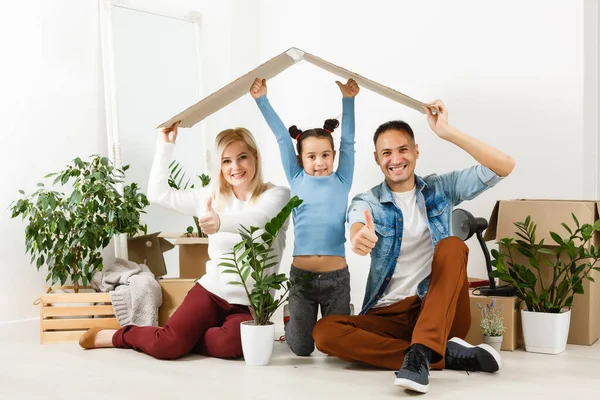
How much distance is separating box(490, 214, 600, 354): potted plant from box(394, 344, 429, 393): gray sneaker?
70 centimetres

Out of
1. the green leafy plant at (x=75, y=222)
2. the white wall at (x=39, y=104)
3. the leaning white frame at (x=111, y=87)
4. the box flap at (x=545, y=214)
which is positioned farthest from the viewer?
the leaning white frame at (x=111, y=87)

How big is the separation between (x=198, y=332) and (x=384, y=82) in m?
1.66

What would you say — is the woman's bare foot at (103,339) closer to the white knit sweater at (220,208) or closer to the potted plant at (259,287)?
the white knit sweater at (220,208)

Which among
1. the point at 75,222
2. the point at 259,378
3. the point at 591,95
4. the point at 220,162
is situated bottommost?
the point at 259,378

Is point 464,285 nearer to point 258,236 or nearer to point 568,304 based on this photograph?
point 568,304

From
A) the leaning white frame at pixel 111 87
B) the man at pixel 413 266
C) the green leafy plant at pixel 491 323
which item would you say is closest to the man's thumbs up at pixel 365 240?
the man at pixel 413 266

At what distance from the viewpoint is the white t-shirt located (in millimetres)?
2428

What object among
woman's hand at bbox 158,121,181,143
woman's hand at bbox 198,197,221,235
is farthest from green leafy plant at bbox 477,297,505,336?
woman's hand at bbox 158,121,181,143

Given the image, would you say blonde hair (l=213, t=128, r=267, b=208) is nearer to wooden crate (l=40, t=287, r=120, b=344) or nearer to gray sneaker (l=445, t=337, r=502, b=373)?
wooden crate (l=40, t=287, r=120, b=344)

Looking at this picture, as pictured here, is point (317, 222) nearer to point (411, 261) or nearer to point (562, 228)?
point (411, 261)

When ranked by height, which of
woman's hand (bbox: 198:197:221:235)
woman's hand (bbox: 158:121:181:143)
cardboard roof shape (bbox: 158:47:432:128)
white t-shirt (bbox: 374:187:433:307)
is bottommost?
white t-shirt (bbox: 374:187:433:307)

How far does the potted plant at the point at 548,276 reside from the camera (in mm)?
2559

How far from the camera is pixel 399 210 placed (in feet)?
8.05

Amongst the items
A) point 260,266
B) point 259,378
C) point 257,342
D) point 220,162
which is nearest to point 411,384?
point 259,378
